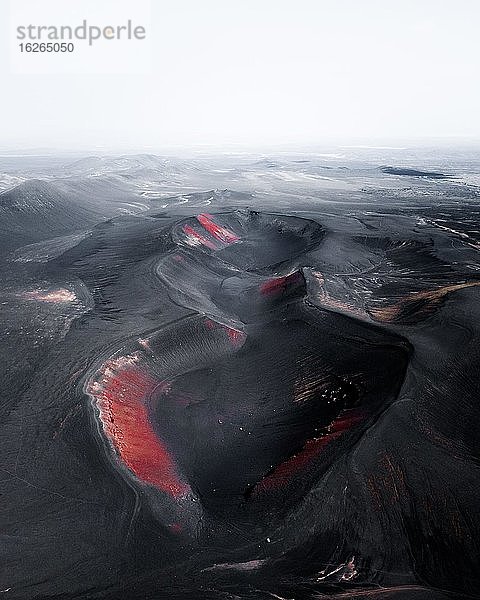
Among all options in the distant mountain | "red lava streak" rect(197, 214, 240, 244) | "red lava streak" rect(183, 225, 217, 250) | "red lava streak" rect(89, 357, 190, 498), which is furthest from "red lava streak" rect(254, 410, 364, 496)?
the distant mountain

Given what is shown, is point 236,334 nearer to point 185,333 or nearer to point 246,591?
point 185,333

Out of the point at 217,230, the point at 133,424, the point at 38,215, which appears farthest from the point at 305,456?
the point at 38,215

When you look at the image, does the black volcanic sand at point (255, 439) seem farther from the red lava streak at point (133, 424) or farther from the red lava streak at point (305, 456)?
the red lava streak at point (133, 424)

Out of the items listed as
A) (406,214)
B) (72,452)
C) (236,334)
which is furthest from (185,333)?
(406,214)

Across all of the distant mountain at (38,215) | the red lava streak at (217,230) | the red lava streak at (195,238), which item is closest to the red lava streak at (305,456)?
the red lava streak at (195,238)

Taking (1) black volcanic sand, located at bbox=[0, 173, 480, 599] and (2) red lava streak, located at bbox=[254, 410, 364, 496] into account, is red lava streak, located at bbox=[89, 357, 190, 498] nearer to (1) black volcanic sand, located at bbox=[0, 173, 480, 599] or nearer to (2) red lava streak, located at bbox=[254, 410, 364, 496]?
(1) black volcanic sand, located at bbox=[0, 173, 480, 599]

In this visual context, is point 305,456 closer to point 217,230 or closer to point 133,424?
point 133,424
